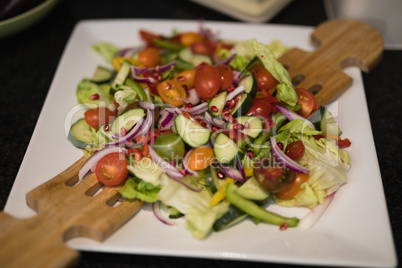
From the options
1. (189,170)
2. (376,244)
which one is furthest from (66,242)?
(376,244)

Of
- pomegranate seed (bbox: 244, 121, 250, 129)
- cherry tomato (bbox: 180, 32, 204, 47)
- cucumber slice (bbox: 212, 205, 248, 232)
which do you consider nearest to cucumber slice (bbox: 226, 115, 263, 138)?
pomegranate seed (bbox: 244, 121, 250, 129)

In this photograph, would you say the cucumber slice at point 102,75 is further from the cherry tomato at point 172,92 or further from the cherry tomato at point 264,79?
the cherry tomato at point 264,79

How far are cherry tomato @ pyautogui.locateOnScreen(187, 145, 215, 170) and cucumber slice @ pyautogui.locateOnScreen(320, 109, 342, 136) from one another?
690mm

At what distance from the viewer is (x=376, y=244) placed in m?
1.80

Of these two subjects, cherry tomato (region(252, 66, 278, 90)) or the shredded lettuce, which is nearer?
cherry tomato (region(252, 66, 278, 90))

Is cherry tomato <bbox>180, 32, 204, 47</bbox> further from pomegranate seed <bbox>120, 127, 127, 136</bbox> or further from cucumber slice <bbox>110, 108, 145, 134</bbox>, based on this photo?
pomegranate seed <bbox>120, 127, 127, 136</bbox>

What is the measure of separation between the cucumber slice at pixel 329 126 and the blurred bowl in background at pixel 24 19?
2.28 metres

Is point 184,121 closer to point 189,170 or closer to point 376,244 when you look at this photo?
point 189,170

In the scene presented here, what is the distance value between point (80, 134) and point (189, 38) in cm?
111

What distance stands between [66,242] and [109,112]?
32.2 inches

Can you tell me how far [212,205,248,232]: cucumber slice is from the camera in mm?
1897

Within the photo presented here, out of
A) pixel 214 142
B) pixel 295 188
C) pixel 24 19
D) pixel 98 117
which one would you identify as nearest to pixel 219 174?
pixel 214 142

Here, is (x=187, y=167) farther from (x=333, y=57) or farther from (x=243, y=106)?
(x=333, y=57)

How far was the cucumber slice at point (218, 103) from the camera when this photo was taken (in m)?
2.24
